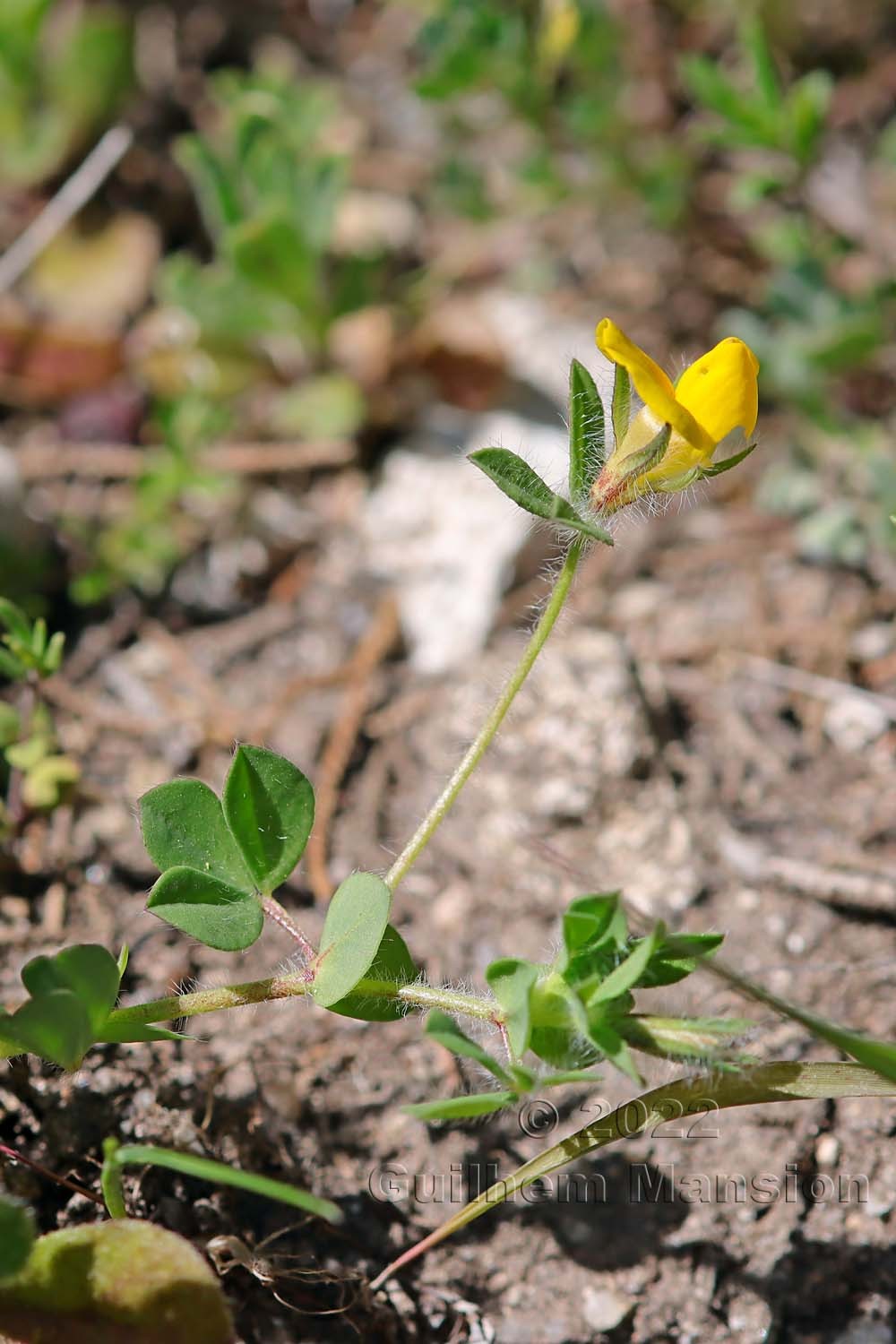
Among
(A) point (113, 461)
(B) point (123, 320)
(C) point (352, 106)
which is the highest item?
(C) point (352, 106)

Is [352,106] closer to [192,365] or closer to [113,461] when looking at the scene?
[192,365]

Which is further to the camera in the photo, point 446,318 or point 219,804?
point 446,318

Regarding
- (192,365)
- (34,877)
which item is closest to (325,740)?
(34,877)

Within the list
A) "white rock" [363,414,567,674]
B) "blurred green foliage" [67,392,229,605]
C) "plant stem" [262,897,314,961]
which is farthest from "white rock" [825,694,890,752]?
"blurred green foliage" [67,392,229,605]

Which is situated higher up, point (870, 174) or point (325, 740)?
point (870, 174)

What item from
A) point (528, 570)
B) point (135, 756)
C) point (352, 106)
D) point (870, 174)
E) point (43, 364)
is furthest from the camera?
point (352, 106)

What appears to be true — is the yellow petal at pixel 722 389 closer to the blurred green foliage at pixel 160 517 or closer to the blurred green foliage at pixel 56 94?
the blurred green foliage at pixel 160 517

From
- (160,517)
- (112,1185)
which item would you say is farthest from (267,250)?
(112,1185)
